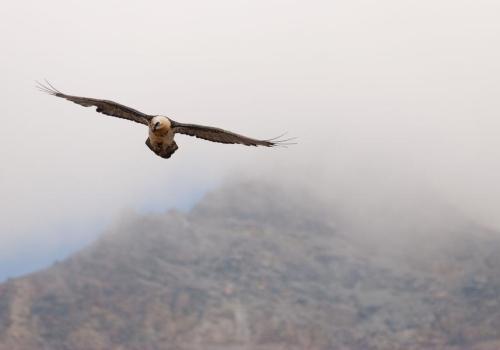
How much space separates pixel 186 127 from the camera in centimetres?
3650

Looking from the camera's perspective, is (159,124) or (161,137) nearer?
(159,124)

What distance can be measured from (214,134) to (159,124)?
10.2 ft

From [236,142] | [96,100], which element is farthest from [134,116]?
[236,142]

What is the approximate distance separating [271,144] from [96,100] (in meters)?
6.44

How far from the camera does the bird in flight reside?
35.4 m

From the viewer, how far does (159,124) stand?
35.0 metres

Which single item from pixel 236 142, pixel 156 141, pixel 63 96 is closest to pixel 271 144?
pixel 236 142

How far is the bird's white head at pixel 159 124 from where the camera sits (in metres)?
35.1

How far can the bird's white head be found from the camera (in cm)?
3506

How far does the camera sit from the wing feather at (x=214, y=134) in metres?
36.5

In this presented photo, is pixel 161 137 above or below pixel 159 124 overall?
below

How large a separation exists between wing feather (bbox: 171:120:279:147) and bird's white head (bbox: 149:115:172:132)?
0.80m

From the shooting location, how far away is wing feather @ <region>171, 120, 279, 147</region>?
120 ft

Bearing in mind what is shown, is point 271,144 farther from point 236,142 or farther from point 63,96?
point 63,96
